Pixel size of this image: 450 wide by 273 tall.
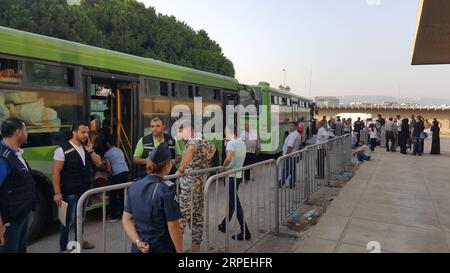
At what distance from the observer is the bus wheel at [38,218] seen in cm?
545

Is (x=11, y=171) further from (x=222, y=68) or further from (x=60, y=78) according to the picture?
(x=222, y=68)

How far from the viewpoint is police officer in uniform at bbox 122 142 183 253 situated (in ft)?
9.03

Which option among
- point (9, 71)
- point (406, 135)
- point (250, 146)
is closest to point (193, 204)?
point (9, 71)

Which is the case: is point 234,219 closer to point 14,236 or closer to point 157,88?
point 14,236

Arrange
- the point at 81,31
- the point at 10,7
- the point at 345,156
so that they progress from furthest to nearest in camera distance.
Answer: the point at 81,31 < the point at 10,7 < the point at 345,156

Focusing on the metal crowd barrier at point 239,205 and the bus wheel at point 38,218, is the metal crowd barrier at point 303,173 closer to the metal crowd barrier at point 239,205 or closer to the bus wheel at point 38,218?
the metal crowd barrier at point 239,205

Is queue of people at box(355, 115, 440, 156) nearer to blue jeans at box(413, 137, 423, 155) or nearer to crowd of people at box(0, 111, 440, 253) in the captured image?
blue jeans at box(413, 137, 423, 155)

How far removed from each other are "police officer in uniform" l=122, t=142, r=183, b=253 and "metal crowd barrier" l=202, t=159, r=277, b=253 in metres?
1.12

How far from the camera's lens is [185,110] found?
8.87 m

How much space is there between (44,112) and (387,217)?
5766mm

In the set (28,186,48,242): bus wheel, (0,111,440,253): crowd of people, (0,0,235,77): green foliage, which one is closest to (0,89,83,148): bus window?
(0,111,440,253): crowd of people
